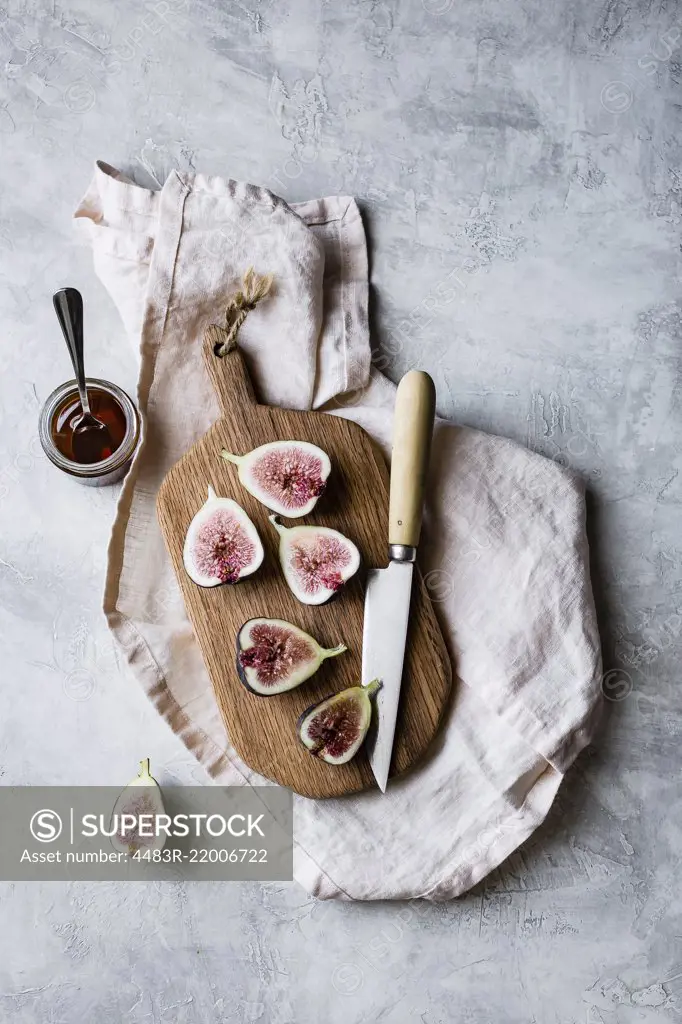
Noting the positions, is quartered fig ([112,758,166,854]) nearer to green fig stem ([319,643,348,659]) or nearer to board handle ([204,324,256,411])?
green fig stem ([319,643,348,659])

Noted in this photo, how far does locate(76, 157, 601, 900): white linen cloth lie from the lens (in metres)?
1.79

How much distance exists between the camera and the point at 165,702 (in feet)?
6.10

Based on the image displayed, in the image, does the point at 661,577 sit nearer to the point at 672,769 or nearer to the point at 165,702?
the point at 672,769

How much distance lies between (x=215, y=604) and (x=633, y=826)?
899 millimetres

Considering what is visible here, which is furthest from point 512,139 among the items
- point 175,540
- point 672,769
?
point 672,769

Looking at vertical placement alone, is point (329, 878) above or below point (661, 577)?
below

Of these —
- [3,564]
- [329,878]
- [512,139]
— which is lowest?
[329,878]

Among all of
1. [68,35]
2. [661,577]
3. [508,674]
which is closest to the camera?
[508,674]

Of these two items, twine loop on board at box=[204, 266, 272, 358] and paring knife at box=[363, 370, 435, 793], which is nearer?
paring knife at box=[363, 370, 435, 793]

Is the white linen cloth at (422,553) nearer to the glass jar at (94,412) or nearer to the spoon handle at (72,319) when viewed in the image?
the glass jar at (94,412)

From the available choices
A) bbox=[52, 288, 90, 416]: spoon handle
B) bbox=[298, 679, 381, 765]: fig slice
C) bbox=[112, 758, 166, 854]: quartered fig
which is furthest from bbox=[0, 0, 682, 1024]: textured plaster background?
bbox=[298, 679, 381, 765]: fig slice

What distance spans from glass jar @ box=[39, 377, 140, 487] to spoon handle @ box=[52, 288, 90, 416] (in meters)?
0.08

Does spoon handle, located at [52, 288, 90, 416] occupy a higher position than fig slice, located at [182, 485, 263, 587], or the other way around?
spoon handle, located at [52, 288, 90, 416]

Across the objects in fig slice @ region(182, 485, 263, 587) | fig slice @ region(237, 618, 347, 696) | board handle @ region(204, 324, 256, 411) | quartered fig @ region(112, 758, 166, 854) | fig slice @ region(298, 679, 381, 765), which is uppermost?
board handle @ region(204, 324, 256, 411)
